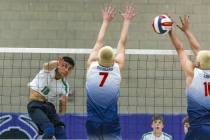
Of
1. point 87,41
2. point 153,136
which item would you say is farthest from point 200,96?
point 87,41

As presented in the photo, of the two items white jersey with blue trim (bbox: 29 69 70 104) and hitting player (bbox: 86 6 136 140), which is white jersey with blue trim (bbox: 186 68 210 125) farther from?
white jersey with blue trim (bbox: 29 69 70 104)

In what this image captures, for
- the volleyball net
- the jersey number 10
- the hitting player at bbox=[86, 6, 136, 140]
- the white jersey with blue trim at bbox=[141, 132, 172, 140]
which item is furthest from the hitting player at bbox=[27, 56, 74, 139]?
the volleyball net

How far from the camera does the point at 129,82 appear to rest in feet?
44.1

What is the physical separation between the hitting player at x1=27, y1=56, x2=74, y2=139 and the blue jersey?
1.39m

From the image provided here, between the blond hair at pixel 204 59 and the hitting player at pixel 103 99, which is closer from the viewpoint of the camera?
the blond hair at pixel 204 59

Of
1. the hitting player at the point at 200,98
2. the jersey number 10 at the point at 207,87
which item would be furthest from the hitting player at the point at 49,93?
the jersey number 10 at the point at 207,87

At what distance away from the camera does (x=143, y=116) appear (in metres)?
11.3

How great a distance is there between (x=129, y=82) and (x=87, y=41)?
135cm

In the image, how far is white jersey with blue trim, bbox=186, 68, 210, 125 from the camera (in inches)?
283

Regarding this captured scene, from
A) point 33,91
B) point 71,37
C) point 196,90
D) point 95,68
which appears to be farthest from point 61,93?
point 71,37

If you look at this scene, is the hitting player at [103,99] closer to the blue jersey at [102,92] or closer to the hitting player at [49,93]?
the blue jersey at [102,92]

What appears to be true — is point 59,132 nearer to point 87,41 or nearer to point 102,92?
point 102,92

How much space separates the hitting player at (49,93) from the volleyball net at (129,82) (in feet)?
13.1

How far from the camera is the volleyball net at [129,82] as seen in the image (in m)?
13.2
